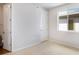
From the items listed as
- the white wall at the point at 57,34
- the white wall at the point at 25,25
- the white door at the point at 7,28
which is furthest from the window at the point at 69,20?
the white door at the point at 7,28

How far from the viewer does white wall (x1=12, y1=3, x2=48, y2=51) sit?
67.1 inches

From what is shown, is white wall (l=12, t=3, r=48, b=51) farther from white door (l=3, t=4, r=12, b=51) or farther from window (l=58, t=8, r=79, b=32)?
window (l=58, t=8, r=79, b=32)

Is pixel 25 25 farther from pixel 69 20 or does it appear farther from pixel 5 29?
pixel 69 20

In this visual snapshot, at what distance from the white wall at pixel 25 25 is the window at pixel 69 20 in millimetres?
323

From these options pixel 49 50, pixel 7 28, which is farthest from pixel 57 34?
pixel 7 28

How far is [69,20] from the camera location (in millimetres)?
1918

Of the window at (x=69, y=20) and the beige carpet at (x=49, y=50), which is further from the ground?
the window at (x=69, y=20)

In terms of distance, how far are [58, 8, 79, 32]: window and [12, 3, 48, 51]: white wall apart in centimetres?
32

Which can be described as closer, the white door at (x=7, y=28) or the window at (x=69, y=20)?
the white door at (x=7, y=28)

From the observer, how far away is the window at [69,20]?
1.89 metres

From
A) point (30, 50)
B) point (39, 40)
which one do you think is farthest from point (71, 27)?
point (30, 50)

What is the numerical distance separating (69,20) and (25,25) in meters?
0.85

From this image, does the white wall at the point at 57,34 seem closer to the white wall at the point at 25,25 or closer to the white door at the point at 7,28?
the white wall at the point at 25,25
